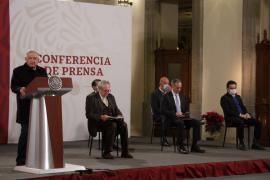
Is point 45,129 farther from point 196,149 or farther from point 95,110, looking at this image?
point 196,149

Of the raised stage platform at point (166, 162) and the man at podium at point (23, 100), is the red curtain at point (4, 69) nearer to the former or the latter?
the raised stage platform at point (166, 162)

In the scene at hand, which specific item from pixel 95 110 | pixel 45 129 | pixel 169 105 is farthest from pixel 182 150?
pixel 45 129

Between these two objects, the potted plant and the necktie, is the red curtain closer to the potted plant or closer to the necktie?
the necktie

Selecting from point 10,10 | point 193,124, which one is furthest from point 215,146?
point 10,10

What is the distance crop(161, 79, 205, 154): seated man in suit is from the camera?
890 cm

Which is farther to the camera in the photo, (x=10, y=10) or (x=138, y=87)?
(x=138, y=87)

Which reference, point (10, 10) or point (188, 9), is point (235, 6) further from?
point (188, 9)

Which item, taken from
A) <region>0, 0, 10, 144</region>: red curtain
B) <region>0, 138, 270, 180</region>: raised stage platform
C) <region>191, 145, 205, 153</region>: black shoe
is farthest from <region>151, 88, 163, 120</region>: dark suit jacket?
<region>0, 0, 10, 144</region>: red curtain

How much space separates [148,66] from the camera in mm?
12977

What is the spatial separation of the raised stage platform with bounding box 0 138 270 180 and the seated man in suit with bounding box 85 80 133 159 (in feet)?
0.74

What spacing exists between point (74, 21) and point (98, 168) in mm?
3729

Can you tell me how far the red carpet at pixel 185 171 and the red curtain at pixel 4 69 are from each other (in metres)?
3.41

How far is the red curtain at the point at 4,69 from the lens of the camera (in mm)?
9391

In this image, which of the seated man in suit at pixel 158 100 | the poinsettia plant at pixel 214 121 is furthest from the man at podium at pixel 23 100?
the poinsettia plant at pixel 214 121
